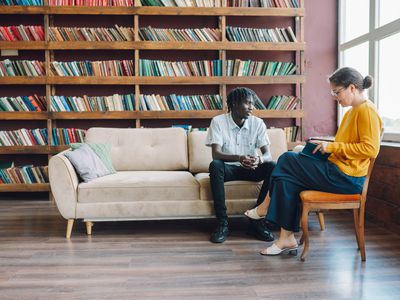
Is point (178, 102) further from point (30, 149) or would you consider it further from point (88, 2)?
point (30, 149)

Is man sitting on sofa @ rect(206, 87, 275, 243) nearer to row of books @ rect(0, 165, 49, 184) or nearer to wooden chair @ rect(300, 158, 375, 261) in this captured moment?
wooden chair @ rect(300, 158, 375, 261)

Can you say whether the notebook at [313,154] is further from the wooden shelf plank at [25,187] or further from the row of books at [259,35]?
the wooden shelf plank at [25,187]

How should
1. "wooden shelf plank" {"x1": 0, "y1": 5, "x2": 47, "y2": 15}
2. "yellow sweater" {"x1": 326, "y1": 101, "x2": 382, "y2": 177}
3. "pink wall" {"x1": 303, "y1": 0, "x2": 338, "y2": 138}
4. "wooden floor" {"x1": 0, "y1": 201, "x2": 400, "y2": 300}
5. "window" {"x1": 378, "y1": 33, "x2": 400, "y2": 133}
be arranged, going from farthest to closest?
"pink wall" {"x1": 303, "y1": 0, "x2": 338, "y2": 138}
"wooden shelf plank" {"x1": 0, "y1": 5, "x2": 47, "y2": 15}
"window" {"x1": 378, "y1": 33, "x2": 400, "y2": 133}
"yellow sweater" {"x1": 326, "y1": 101, "x2": 382, "y2": 177}
"wooden floor" {"x1": 0, "y1": 201, "x2": 400, "y2": 300}

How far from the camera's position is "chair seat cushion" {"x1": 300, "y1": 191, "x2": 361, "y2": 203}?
2588 mm

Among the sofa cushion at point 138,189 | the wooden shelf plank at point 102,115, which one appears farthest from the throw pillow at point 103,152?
the wooden shelf plank at point 102,115

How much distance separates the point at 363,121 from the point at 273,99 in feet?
8.41

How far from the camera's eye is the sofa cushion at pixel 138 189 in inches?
130

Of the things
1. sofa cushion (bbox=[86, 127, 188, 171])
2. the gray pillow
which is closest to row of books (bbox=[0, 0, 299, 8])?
sofa cushion (bbox=[86, 127, 188, 171])

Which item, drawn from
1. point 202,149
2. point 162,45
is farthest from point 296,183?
point 162,45

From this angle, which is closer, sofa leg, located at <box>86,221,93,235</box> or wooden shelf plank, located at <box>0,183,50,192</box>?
sofa leg, located at <box>86,221,93,235</box>

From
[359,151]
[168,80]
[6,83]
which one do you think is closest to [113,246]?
[359,151]

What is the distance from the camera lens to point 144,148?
395cm

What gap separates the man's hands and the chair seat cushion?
627 millimetres

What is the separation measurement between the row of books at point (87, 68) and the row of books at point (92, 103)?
0.86ft
